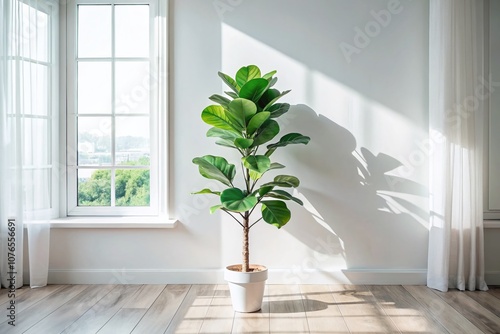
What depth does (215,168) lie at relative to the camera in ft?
11.2

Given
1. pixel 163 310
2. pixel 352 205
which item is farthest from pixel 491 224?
pixel 163 310

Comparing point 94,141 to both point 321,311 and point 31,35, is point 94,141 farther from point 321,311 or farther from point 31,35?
point 321,311

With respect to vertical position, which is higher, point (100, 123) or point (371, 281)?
point (100, 123)

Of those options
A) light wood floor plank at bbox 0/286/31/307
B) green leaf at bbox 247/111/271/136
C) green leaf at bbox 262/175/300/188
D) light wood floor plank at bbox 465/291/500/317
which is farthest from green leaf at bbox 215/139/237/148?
light wood floor plank at bbox 465/291/500/317

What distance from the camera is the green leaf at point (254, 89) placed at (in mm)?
3295

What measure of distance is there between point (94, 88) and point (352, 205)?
212 centimetres

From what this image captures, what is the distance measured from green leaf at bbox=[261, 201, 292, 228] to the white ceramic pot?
328mm

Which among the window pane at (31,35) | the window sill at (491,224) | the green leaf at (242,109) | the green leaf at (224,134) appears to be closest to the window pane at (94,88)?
the window pane at (31,35)

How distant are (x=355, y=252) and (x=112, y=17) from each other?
8.25 ft

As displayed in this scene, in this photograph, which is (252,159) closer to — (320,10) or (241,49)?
(241,49)

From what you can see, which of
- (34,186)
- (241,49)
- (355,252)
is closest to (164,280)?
(34,186)

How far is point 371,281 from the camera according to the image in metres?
3.97

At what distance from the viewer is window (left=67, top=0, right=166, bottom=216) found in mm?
4078

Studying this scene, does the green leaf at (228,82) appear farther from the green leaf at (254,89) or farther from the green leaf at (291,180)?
the green leaf at (291,180)
